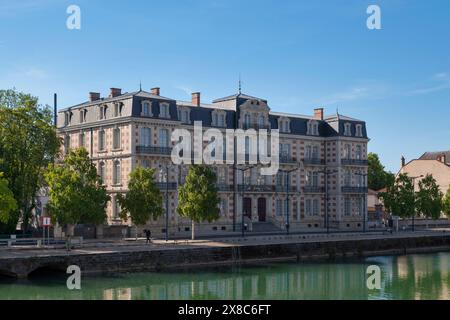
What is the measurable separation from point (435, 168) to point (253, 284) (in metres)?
64.7

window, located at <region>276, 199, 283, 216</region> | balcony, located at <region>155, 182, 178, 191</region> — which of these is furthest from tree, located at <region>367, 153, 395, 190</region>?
balcony, located at <region>155, 182, 178, 191</region>

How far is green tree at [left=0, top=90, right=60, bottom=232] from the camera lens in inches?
2164

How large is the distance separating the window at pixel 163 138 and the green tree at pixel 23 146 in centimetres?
979

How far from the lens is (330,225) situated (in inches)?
3110

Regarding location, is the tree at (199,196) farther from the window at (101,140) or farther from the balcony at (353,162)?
the balcony at (353,162)

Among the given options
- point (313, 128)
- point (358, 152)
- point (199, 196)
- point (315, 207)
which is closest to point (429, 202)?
point (358, 152)

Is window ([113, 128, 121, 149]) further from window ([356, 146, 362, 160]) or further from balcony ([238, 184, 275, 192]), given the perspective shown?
window ([356, 146, 362, 160])

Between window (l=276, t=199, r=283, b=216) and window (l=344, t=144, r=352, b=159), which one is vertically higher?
window (l=344, t=144, r=352, b=159)

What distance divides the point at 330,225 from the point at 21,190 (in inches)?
1456

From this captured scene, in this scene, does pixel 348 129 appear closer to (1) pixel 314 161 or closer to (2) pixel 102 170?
(1) pixel 314 161

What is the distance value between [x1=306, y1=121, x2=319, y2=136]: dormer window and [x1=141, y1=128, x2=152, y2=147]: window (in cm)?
2248

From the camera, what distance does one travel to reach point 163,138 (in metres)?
63.8

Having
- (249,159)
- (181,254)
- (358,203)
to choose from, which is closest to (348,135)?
(358,203)

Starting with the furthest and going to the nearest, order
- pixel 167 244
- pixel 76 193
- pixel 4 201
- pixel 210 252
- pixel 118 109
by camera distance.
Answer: pixel 118 109 → pixel 167 244 → pixel 210 252 → pixel 76 193 → pixel 4 201
